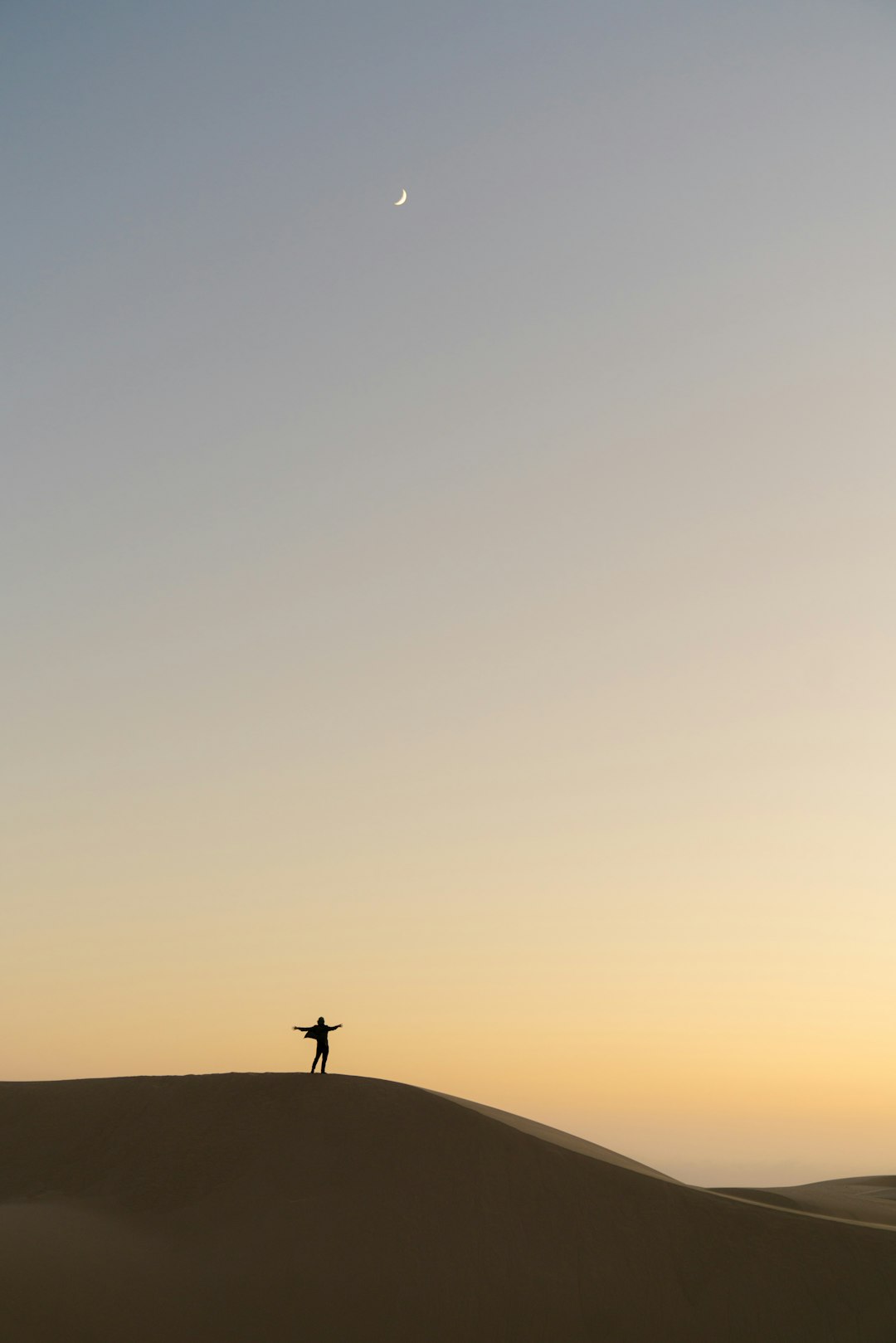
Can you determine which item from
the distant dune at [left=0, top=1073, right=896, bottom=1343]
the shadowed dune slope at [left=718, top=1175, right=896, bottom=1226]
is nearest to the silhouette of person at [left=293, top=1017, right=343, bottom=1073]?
the distant dune at [left=0, top=1073, right=896, bottom=1343]

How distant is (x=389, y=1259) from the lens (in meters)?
17.4

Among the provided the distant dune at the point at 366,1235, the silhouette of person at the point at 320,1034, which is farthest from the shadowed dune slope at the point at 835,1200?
the silhouette of person at the point at 320,1034

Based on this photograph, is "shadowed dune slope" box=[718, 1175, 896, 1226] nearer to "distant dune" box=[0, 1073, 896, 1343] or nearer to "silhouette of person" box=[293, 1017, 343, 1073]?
"distant dune" box=[0, 1073, 896, 1343]

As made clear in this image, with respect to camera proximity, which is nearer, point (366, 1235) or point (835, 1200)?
point (366, 1235)

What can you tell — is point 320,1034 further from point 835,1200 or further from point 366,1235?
point 835,1200

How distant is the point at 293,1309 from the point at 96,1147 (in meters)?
5.58

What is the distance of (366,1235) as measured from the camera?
17.8 meters

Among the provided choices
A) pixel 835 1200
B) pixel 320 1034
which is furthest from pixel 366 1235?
pixel 835 1200

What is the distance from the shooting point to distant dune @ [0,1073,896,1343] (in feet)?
52.6

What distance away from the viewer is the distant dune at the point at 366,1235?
16.0 m

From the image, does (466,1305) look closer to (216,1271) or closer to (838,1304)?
(216,1271)

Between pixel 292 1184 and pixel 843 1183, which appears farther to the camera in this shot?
pixel 843 1183

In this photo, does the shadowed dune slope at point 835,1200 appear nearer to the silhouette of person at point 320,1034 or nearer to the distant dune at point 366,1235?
the distant dune at point 366,1235

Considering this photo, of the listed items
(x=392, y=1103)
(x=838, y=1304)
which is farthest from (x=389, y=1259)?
(x=838, y=1304)
